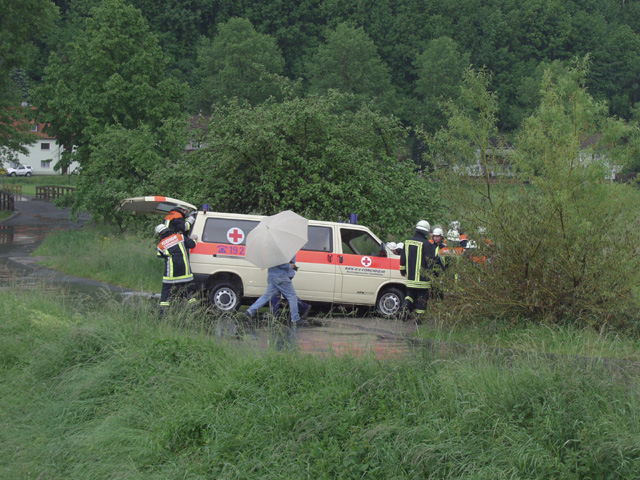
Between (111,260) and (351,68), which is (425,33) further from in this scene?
(111,260)

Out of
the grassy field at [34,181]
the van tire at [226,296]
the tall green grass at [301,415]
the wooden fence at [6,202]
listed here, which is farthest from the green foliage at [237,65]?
the tall green grass at [301,415]

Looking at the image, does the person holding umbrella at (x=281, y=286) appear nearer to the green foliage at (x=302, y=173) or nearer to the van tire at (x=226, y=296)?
the van tire at (x=226, y=296)

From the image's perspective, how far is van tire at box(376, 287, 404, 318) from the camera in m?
14.1

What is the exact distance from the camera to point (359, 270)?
45.8 ft

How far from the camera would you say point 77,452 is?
24.0ft

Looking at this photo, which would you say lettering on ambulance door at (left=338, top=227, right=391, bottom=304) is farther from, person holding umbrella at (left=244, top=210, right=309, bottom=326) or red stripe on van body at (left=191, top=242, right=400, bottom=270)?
person holding umbrella at (left=244, top=210, right=309, bottom=326)

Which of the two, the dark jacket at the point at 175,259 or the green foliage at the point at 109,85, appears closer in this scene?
the dark jacket at the point at 175,259

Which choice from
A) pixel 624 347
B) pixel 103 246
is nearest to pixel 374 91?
pixel 103 246

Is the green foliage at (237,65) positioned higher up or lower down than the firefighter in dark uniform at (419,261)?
higher up

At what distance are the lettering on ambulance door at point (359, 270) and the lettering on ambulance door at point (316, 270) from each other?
0.23 meters

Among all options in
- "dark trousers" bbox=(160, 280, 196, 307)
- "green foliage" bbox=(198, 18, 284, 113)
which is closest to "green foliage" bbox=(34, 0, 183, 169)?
"dark trousers" bbox=(160, 280, 196, 307)

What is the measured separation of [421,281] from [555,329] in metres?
3.56

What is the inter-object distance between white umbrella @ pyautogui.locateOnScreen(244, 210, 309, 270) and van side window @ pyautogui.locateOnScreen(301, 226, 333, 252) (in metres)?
2.08

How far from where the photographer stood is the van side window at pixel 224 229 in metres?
13.8
